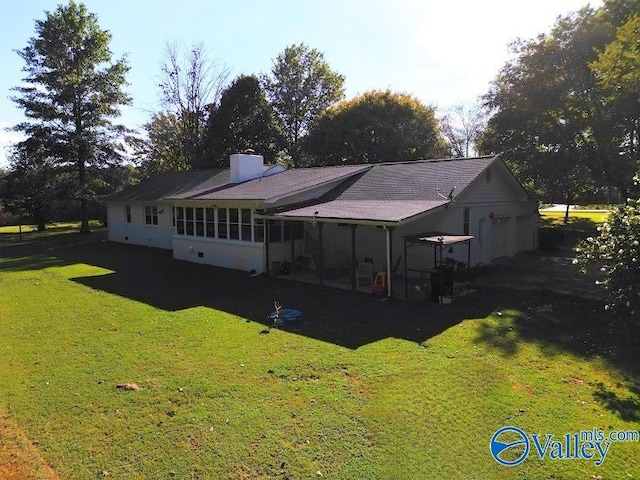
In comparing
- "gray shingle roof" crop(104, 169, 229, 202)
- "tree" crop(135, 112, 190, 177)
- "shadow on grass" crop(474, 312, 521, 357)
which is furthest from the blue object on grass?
"tree" crop(135, 112, 190, 177)

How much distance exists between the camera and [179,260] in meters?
19.8

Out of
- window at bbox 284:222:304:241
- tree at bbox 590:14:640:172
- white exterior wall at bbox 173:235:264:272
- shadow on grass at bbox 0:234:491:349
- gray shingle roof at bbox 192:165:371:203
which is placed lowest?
shadow on grass at bbox 0:234:491:349

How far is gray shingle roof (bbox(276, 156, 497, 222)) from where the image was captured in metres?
13.2

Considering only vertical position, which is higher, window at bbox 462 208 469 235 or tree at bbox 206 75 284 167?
tree at bbox 206 75 284 167

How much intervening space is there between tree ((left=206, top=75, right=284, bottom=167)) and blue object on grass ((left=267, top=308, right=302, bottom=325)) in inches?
1186

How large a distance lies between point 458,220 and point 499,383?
379 inches

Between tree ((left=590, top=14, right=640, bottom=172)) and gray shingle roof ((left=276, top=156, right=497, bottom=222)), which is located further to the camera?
tree ((left=590, top=14, right=640, bottom=172))

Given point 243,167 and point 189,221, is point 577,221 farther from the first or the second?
point 189,221

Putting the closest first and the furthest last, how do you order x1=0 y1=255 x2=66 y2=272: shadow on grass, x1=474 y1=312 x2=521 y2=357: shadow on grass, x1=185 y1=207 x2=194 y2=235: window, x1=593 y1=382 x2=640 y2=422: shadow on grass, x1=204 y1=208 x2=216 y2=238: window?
1. x1=593 y1=382 x2=640 y2=422: shadow on grass
2. x1=474 y1=312 x2=521 y2=357: shadow on grass
3. x1=204 y1=208 x2=216 y2=238: window
4. x1=0 y1=255 x2=66 y2=272: shadow on grass
5. x1=185 y1=207 x2=194 y2=235: window

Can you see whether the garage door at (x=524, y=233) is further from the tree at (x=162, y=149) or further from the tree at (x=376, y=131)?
the tree at (x=162, y=149)

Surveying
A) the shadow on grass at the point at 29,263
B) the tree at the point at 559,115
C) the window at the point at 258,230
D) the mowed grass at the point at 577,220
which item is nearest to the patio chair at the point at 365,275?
the window at the point at 258,230

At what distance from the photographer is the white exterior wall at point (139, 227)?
23.9 metres

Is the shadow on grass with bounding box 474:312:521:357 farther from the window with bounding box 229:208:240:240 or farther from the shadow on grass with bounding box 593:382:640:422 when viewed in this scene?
the window with bounding box 229:208:240:240

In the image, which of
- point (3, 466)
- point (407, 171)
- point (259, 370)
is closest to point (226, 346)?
point (259, 370)
